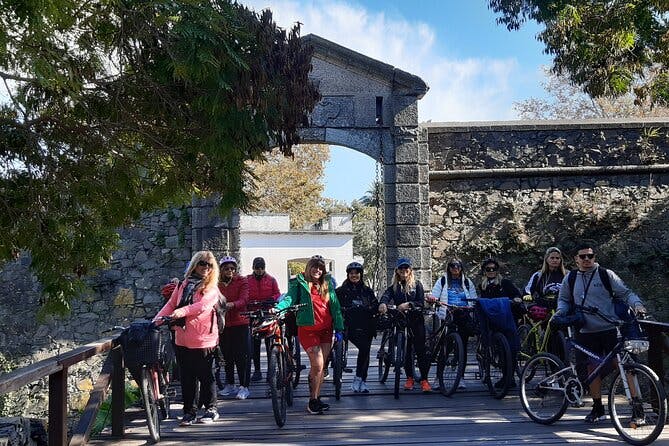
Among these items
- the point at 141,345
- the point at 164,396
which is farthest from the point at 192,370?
the point at 141,345

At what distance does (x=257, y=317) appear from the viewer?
6867 millimetres

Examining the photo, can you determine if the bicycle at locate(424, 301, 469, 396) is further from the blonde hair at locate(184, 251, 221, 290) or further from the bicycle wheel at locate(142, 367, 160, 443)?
the bicycle wheel at locate(142, 367, 160, 443)

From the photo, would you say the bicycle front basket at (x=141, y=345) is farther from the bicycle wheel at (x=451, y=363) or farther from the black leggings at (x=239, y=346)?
the bicycle wheel at (x=451, y=363)

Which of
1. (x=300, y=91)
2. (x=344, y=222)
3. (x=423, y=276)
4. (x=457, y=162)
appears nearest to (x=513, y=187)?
(x=457, y=162)

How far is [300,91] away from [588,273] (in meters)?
3.02

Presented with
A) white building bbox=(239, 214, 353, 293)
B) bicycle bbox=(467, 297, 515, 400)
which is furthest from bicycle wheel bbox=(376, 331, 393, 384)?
white building bbox=(239, 214, 353, 293)

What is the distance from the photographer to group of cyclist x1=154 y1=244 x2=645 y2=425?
633 cm

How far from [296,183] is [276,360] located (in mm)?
25670

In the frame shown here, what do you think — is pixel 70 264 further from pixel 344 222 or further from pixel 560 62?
pixel 344 222

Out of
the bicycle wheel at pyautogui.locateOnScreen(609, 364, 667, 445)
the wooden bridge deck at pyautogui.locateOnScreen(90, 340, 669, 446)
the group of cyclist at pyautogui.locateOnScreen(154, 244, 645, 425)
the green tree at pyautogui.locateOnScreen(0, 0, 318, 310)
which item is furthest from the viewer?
the group of cyclist at pyautogui.locateOnScreen(154, 244, 645, 425)

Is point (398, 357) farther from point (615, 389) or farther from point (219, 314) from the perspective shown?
point (615, 389)

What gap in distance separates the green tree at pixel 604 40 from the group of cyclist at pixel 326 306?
2910mm

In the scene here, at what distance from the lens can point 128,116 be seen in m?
5.76

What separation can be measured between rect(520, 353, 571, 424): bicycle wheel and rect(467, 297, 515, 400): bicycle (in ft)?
2.31
